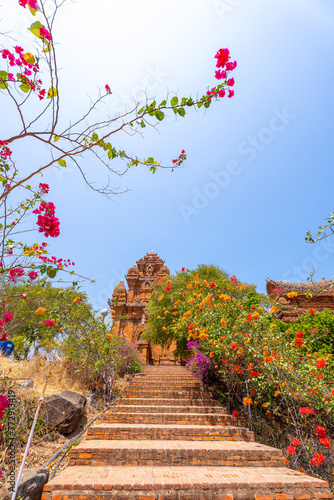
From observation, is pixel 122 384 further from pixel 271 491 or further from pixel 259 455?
pixel 271 491

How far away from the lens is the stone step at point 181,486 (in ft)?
9.16

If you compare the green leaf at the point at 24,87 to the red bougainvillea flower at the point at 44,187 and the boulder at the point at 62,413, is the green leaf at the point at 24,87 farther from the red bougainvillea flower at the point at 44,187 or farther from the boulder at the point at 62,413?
the boulder at the point at 62,413

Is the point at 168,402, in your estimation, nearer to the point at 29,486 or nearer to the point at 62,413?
the point at 62,413

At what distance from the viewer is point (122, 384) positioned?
855cm

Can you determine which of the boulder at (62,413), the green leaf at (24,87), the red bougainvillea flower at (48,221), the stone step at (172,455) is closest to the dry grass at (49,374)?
the boulder at (62,413)

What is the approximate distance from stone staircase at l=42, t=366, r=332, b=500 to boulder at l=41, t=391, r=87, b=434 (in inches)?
24.7

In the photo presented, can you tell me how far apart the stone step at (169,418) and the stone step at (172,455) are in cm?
153

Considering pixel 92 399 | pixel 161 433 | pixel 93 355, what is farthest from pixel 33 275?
pixel 93 355

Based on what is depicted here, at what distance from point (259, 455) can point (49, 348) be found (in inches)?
268

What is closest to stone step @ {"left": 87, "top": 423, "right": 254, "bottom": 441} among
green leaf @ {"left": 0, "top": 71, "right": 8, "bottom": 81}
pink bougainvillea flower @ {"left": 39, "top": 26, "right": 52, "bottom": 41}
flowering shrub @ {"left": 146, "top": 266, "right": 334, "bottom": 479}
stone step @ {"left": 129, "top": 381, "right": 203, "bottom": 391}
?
flowering shrub @ {"left": 146, "top": 266, "right": 334, "bottom": 479}

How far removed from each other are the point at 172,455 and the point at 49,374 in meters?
4.49

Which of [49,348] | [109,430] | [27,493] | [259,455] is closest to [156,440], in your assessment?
[109,430]

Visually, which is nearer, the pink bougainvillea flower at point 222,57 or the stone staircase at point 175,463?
the pink bougainvillea flower at point 222,57

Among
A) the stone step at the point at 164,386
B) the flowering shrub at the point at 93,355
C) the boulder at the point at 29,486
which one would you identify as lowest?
the boulder at the point at 29,486
